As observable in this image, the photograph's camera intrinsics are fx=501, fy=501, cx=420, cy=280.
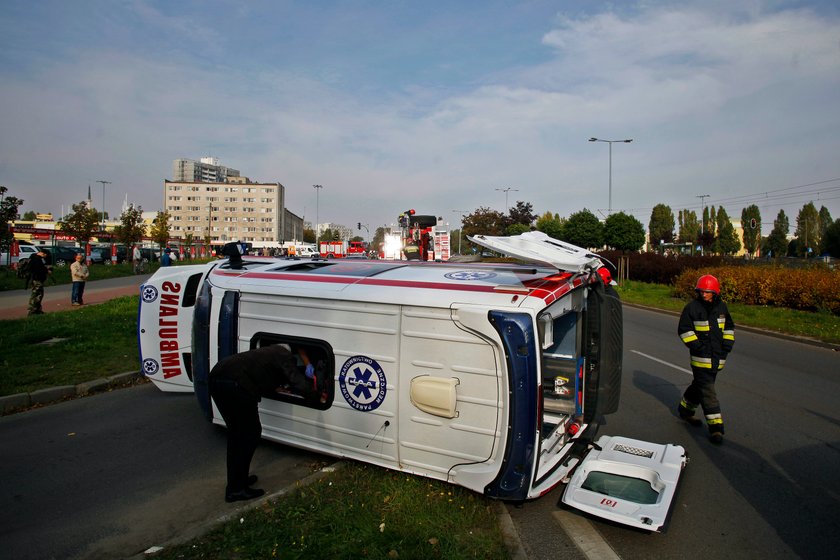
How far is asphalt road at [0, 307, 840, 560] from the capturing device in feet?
11.6

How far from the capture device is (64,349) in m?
9.00

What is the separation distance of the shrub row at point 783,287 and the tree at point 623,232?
749 inches

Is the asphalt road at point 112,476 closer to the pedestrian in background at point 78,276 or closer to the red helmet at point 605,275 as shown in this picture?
the red helmet at point 605,275

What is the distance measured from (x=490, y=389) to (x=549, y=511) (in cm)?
126

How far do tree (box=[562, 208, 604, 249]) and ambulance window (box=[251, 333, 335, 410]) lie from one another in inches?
1488

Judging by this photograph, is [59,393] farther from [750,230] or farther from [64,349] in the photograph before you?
[750,230]

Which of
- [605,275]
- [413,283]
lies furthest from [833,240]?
[413,283]

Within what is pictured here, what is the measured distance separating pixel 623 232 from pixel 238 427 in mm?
38321

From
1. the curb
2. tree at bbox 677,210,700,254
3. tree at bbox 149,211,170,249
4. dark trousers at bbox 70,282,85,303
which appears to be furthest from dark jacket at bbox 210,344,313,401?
tree at bbox 677,210,700,254

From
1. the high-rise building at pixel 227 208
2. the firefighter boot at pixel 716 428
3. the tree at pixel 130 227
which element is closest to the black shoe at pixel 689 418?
the firefighter boot at pixel 716 428

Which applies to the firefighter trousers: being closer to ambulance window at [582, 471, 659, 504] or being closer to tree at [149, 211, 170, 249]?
ambulance window at [582, 471, 659, 504]

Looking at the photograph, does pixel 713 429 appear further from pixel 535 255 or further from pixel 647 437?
pixel 535 255

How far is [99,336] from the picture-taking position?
10.1m

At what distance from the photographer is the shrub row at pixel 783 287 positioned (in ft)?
47.8
